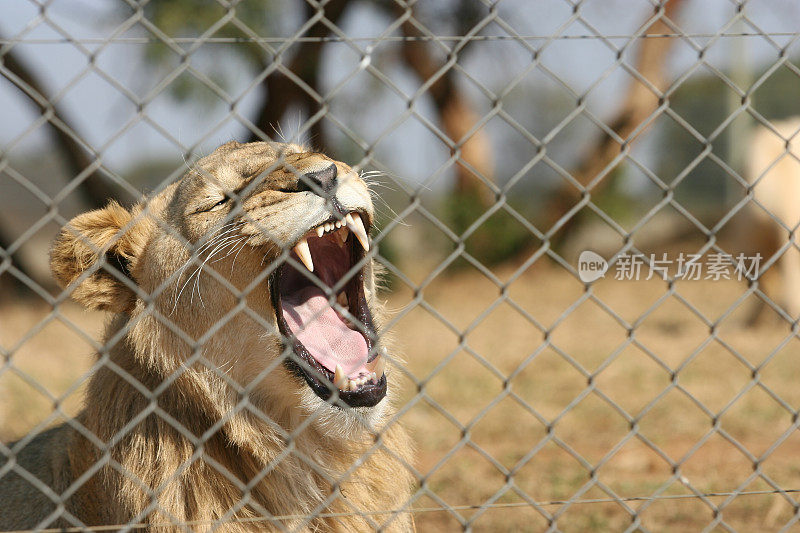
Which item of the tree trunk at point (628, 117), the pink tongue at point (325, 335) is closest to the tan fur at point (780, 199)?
the tree trunk at point (628, 117)

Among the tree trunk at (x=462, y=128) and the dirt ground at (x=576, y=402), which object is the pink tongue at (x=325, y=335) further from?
the tree trunk at (x=462, y=128)

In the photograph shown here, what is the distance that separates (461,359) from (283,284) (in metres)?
5.11

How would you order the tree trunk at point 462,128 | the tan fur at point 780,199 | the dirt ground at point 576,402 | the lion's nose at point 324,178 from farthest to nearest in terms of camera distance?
the tree trunk at point 462,128
the tan fur at point 780,199
the dirt ground at point 576,402
the lion's nose at point 324,178

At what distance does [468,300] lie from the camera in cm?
1132

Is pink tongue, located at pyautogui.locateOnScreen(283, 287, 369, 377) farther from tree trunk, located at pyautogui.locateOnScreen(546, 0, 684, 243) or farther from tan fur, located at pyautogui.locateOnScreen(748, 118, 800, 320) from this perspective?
tree trunk, located at pyautogui.locateOnScreen(546, 0, 684, 243)

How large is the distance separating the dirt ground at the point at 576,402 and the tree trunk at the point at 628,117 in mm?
988

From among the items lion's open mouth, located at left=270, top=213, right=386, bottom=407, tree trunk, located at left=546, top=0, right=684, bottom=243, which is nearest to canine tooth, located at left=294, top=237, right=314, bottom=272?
lion's open mouth, located at left=270, top=213, right=386, bottom=407

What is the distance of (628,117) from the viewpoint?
36.7 feet

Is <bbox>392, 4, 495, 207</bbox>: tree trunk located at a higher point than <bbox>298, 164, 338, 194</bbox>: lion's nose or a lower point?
lower

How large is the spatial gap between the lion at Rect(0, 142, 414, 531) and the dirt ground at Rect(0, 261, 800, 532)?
22 cm

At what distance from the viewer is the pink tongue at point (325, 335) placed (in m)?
2.79

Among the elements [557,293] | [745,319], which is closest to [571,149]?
[557,293]

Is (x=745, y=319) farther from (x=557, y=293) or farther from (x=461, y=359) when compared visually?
(x=461, y=359)

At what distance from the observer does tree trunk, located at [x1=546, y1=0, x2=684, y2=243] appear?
1050 cm
